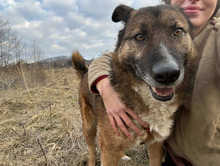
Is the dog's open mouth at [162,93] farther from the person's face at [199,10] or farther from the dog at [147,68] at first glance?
the person's face at [199,10]

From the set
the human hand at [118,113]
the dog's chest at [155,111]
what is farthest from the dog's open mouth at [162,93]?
the human hand at [118,113]

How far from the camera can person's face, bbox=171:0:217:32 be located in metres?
1.90

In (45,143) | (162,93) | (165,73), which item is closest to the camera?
(165,73)

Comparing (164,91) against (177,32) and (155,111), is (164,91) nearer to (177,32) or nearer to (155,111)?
(155,111)

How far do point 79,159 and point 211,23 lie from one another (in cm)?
270

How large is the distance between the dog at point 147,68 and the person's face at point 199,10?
0.12 metres

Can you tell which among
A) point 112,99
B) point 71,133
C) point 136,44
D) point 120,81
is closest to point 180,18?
point 136,44

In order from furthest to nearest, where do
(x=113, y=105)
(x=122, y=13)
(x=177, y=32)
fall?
(x=122, y=13) → (x=113, y=105) → (x=177, y=32)

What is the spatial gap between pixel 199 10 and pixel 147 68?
1.02 metres

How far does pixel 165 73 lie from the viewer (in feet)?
4.42

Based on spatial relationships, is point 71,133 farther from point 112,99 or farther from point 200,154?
point 200,154

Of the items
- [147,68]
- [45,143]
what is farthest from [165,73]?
[45,143]

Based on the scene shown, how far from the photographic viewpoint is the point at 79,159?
9.87 ft

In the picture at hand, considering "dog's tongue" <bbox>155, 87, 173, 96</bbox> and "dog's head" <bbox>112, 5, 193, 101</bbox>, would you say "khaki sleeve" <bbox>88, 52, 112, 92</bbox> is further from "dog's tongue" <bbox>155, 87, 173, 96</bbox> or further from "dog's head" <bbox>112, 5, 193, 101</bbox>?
"dog's tongue" <bbox>155, 87, 173, 96</bbox>
